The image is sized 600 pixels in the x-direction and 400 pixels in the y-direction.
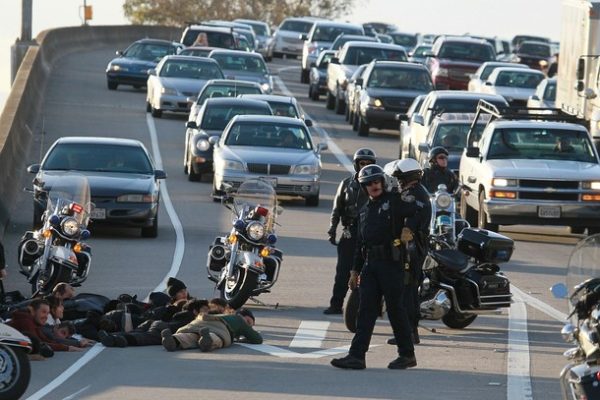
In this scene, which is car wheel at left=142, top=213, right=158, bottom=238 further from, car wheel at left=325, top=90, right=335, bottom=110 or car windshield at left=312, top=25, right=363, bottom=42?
car windshield at left=312, top=25, right=363, bottom=42

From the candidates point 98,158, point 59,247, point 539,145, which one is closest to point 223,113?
point 98,158

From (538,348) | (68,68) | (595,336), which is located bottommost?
(68,68)

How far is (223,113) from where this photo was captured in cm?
3478

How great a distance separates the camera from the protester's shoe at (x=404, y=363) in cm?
1481

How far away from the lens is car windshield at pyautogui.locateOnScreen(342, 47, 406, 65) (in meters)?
48.7

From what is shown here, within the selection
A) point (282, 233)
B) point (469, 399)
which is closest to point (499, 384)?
point (469, 399)

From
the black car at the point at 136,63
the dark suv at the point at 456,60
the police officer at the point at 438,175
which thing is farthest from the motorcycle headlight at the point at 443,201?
the dark suv at the point at 456,60

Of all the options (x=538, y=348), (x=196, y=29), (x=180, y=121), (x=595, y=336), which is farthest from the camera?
(x=196, y=29)

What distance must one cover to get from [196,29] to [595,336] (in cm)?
4690

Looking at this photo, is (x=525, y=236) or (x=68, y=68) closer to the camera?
(x=525, y=236)

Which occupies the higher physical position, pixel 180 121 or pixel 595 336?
pixel 595 336

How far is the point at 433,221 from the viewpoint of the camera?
20078mm

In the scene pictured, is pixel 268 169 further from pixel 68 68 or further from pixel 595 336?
pixel 68 68

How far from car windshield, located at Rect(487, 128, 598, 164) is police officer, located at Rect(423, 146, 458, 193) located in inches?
171
